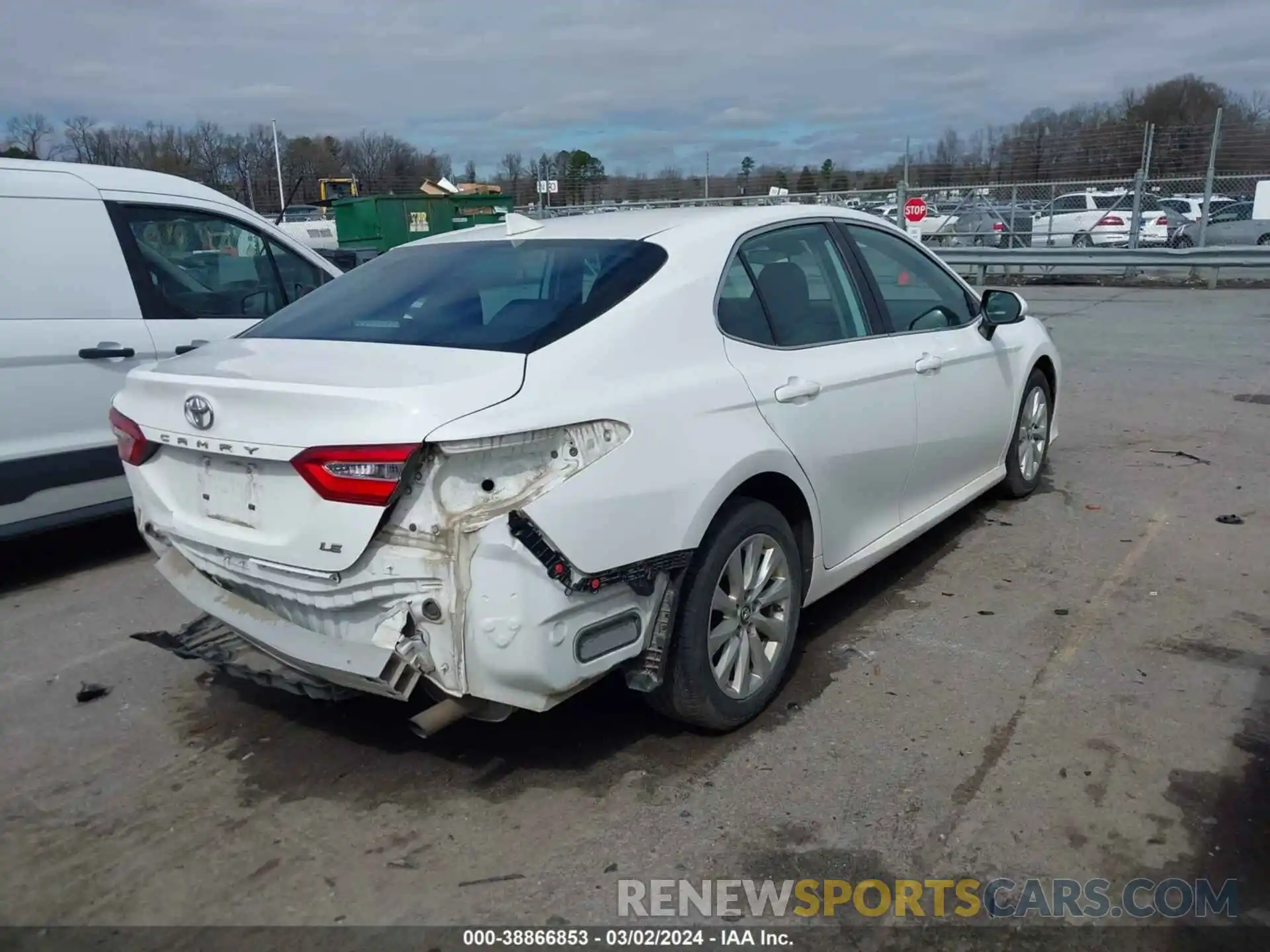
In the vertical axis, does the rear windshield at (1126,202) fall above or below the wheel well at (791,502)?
above

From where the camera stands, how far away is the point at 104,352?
17.0ft

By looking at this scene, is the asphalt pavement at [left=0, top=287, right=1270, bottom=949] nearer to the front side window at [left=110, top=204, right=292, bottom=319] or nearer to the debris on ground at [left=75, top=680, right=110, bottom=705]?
the debris on ground at [left=75, top=680, right=110, bottom=705]

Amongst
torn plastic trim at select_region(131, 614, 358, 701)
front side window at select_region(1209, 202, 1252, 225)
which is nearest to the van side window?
torn plastic trim at select_region(131, 614, 358, 701)

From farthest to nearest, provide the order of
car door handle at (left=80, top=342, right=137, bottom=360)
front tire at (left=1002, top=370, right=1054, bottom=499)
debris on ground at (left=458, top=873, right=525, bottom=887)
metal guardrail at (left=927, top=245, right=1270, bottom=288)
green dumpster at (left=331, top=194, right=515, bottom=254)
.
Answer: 1. green dumpster at (left=331, top=194, right=515, bottom=254)
2. metal guardrail at (left=927, top=245, right=1270, bottom=288)
3. front tire at (left=1002, top=370, right=1054, bottom=499)
4. car door handle at (left=80, top=342, right=137, bottom=360)
5. debris on ground at (left=458, top=873, right=525, bottom=887)

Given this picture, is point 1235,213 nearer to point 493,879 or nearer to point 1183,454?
point 1183,454

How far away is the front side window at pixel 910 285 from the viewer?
4.60 m

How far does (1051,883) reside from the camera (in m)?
2.73

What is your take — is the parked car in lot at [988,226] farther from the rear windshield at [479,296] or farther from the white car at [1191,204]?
the rear windshield at [479,296]

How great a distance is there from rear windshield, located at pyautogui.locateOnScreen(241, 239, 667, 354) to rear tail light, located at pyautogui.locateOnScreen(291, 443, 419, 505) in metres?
0.53

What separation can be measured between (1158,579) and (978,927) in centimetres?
279

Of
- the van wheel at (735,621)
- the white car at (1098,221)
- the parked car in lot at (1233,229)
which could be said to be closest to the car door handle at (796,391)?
the van wheel at (735,621)

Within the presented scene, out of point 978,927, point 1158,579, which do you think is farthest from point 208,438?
point 1158,579

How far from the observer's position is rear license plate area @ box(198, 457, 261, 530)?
298 centimetres

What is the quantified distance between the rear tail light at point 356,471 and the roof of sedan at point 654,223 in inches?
55.5
